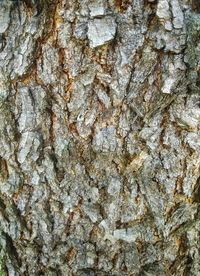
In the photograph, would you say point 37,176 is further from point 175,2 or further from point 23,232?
point 175,2

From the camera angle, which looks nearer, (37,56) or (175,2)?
(175,2)

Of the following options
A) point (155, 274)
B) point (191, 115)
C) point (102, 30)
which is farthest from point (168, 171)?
point (102, 30)

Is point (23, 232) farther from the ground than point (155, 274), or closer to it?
farther from the ground

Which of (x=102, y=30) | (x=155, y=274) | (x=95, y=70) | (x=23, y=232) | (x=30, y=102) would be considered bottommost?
(x=155, y=274)

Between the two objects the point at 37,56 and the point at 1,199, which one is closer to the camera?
the point at 37,56

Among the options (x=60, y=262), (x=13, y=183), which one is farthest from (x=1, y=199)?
(x=60, y=262)

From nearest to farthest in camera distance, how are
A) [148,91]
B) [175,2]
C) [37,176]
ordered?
[175,2] < [148,91] < [37,176]

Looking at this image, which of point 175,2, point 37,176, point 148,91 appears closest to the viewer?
point 175,2

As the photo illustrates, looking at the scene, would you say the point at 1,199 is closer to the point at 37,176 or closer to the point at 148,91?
the point at 37,176
